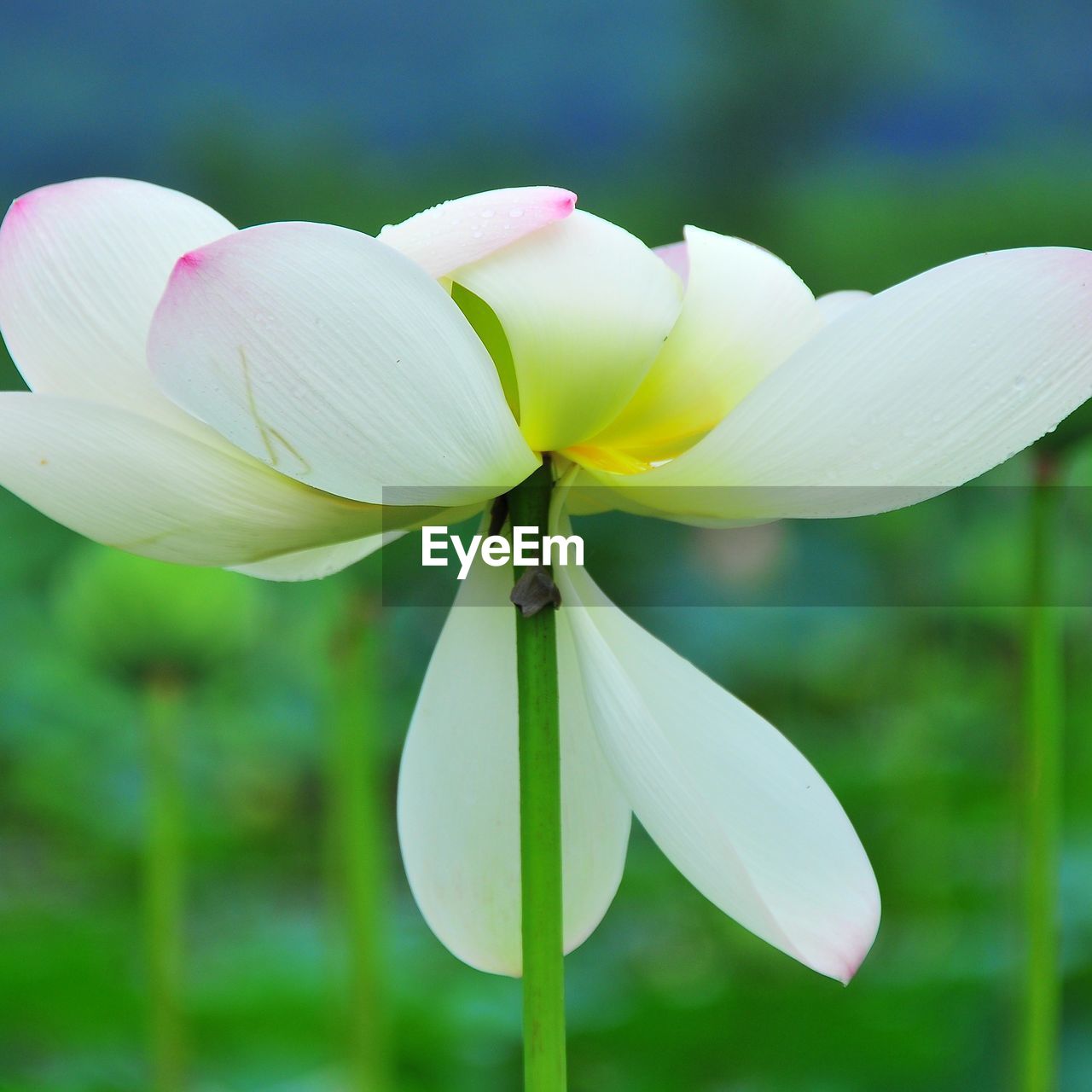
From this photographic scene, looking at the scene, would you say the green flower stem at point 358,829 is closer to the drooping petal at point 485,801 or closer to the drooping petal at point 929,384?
the drooping petal at point 485,801

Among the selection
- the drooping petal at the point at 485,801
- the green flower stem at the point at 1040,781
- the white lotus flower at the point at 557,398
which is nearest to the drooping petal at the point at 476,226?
the white lotus flower at the point at 557,398

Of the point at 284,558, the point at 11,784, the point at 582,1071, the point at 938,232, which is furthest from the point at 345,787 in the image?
the point at 938,232

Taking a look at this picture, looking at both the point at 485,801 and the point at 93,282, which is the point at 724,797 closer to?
the point at 485,801

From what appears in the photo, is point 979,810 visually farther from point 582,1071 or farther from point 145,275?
point 145,275

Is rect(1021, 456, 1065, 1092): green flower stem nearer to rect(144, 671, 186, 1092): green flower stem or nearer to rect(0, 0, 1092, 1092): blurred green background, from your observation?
rect(0, 0, 1092, 1092): blurred green background

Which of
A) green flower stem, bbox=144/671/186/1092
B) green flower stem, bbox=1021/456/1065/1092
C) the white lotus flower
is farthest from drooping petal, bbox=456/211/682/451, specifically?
green flower stem, bbox=144/671/186/1092

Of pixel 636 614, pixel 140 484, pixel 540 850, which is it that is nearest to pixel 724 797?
pixel 540 850

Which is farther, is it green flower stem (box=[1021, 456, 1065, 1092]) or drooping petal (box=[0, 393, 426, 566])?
green flower stem (box=[1021, 456, 1065, 1092])
